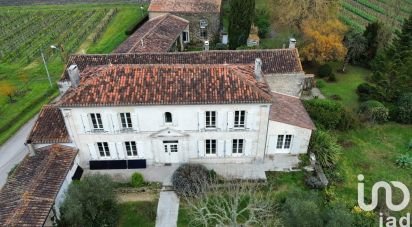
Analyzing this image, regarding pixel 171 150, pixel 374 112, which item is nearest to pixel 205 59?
pixel 171 150

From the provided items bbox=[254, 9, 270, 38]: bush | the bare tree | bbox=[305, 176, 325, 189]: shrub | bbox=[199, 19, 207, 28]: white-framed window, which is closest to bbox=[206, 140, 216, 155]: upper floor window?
the bare tree

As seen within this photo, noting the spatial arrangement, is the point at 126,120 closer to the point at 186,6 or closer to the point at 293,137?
the point at 293,137

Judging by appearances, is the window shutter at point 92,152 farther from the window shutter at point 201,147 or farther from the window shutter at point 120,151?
the window shutter at point 201,147

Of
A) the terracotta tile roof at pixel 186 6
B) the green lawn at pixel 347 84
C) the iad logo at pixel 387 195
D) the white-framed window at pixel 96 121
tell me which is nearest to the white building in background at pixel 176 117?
the white-framed window at pixel 96 121

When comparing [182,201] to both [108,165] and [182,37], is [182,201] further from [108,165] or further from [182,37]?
[182,37]

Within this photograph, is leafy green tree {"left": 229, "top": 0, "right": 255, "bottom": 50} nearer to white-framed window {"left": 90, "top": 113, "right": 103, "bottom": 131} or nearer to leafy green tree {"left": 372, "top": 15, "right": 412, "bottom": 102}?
leafy green tree {"left": 372, "top": 15, "right": 412, "bottom": 102}

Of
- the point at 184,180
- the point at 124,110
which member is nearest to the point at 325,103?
the point at 184,180
